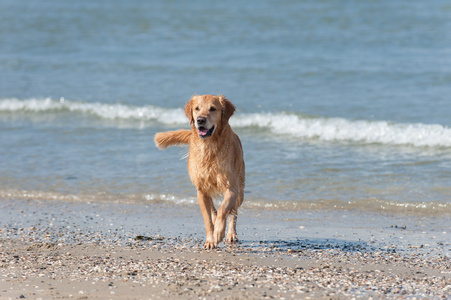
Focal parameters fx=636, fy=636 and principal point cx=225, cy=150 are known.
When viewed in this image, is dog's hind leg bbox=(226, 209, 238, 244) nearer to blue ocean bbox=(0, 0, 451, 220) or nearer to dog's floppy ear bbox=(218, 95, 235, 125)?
dog's floppy ear bbox=(218, 95, 235, 125)

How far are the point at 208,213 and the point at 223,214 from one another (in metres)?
0.33

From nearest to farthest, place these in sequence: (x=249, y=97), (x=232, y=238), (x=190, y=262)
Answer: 1. (x=190, y=262)
2. (x=232, y=238)
3. (x=249, y=97)

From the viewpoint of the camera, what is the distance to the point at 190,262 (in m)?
5.40

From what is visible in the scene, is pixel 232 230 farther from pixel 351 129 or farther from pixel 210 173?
pixel 351 129

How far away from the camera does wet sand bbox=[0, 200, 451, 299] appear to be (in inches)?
181

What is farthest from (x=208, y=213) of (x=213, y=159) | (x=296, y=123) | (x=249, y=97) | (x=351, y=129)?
(x=249, y=97)

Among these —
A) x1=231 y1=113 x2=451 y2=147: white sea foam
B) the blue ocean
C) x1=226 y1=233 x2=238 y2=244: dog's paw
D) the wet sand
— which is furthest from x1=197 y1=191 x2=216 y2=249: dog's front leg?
x1=231 y1=113 x2=451 y2=147: white sea foam

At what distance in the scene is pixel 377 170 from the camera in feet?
29.3

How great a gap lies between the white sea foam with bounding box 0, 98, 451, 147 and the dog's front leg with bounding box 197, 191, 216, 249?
208 inches

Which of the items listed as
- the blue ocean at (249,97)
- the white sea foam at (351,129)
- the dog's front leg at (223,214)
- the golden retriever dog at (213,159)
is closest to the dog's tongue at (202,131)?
the golden retriever dog at (213,159)

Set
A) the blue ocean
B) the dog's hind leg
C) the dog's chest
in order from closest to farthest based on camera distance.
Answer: the dog's chest
the dog's hind leg
the blue ocean

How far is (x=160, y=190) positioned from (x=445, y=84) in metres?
8.78

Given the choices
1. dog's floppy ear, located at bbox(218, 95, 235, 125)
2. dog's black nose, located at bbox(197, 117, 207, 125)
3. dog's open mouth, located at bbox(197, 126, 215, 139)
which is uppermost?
dog's floppy ear, located at bbox(218, 95, 235, 125)

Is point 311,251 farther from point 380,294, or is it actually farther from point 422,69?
point 422,69
